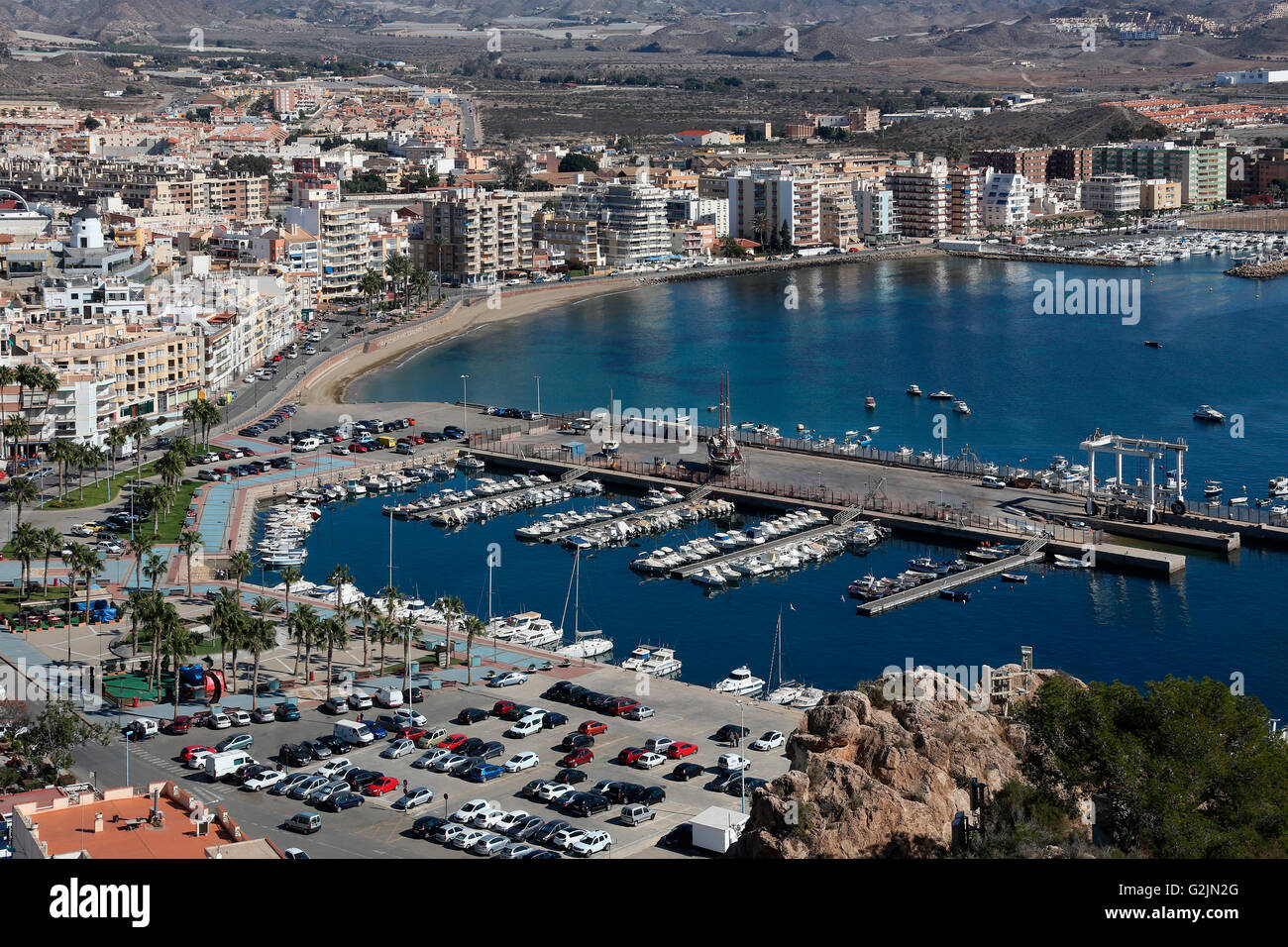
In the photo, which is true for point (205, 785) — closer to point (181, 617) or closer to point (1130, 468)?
point (181, 617)

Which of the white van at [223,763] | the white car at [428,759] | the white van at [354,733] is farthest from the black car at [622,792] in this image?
the white van at [223,763]

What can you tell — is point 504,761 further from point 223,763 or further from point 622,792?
point 223,763

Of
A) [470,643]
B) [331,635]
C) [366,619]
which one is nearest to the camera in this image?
[331,635]

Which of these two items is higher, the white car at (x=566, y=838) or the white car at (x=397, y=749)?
the white car at (x=566, y=838)

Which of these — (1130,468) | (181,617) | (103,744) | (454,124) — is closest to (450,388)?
(1130,468)

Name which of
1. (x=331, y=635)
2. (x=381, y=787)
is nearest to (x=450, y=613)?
(x=331, y=635)

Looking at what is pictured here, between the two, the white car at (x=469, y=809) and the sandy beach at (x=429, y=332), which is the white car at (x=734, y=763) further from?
the sandy beach at (x=429, y=332)
